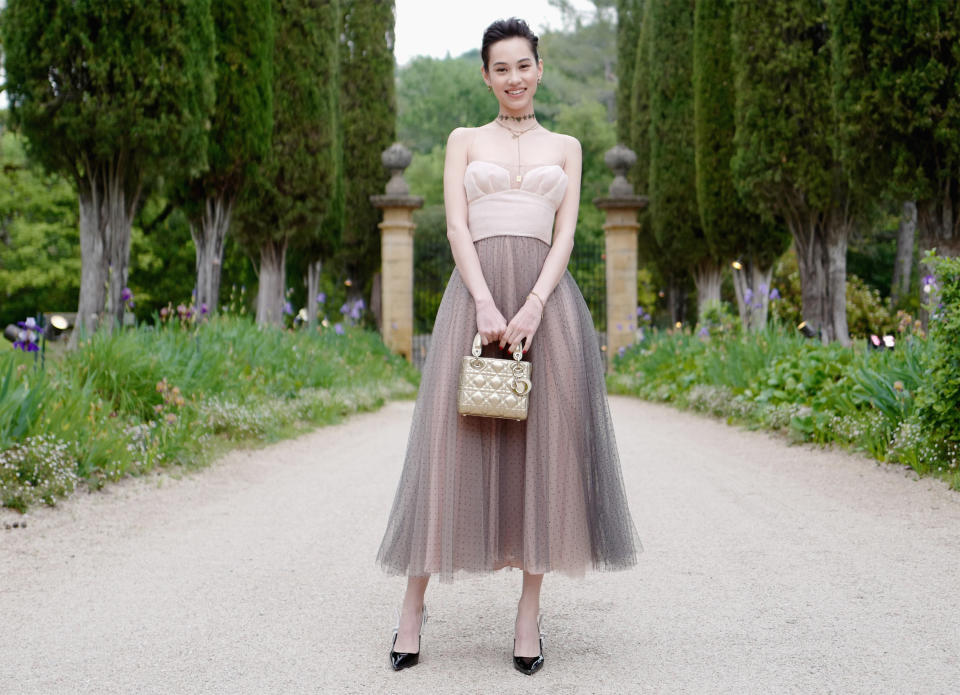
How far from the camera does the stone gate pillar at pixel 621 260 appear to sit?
56.0ft

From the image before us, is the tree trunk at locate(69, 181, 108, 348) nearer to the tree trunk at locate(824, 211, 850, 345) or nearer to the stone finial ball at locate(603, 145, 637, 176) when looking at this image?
the tree trunk at locate(824, 211, 850, 345)

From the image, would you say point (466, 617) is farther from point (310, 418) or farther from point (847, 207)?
point (847, 207)

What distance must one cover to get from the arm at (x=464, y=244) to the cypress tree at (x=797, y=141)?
10.9 m

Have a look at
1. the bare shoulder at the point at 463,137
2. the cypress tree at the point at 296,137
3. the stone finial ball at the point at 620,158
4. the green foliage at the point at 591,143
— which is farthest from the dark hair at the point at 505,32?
the green foliage at the point at 591,143

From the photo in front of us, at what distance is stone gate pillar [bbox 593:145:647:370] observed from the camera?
56.0 ft

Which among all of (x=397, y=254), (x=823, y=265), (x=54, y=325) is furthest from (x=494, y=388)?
(x=397, y=254)

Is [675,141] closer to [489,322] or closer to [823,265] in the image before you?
[823,265]

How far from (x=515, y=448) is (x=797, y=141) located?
11.6 m

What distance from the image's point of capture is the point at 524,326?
2.96 m

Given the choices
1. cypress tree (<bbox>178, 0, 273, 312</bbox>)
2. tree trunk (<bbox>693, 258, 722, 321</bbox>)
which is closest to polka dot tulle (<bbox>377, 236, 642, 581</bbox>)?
cypress tree (<bbox>178, 0, 273, 312</bbox>)

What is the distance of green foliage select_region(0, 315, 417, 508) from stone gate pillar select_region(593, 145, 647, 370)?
20.1 feet

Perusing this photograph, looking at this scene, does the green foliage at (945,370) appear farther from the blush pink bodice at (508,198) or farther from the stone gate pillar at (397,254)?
the stone gate pillar at (397,254)

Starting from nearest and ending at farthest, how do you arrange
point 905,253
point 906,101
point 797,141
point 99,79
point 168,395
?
point 168,395, point 99,79, point 906,101, point 797,141, point 905,253

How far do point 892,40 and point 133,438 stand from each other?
8.34 meters
